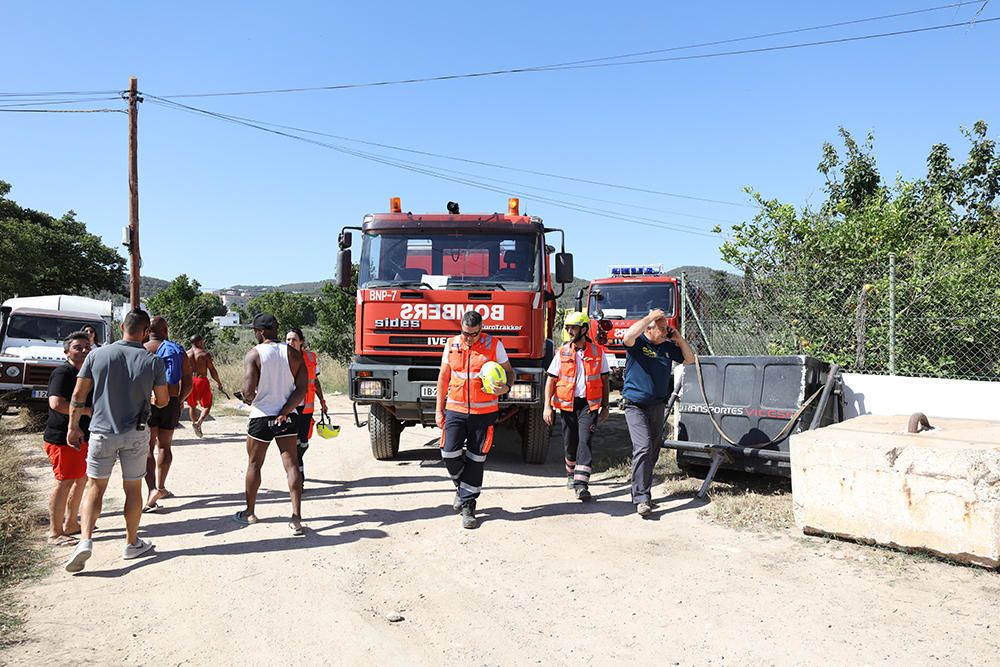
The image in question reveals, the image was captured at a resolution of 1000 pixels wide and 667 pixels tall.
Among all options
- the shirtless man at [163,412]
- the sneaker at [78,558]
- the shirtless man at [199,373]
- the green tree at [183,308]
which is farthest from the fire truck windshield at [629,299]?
the green tree at [183,308]

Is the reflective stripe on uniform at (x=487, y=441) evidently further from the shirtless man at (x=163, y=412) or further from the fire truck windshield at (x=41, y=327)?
the fire truck windshield at (x=41, y=327)

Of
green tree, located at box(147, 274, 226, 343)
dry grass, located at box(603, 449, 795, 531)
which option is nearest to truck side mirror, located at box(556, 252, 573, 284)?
dry grass, located at box(603, 449, 795, 531)

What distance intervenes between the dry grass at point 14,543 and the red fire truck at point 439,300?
2787 mm

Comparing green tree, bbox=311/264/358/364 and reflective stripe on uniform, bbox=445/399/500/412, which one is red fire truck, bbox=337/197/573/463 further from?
green tree, bbox=311/264/358/364

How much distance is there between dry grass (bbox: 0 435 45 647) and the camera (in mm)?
3432

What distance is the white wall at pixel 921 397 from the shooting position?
18.3 feet

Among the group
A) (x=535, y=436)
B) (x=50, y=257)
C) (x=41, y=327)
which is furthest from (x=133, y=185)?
(x=50, y=257)

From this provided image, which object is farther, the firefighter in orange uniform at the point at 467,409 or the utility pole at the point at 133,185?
the utility pole at the point at 133,185

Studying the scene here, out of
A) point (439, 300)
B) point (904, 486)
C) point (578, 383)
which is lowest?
point (904, 486)

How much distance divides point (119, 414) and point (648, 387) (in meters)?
3.76

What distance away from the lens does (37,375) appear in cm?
984

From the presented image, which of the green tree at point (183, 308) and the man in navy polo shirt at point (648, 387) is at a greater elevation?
the green tree at point (183, 308)

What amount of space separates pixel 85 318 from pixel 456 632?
10968 millimetres

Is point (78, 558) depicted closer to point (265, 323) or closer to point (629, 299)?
point (265, 323)
